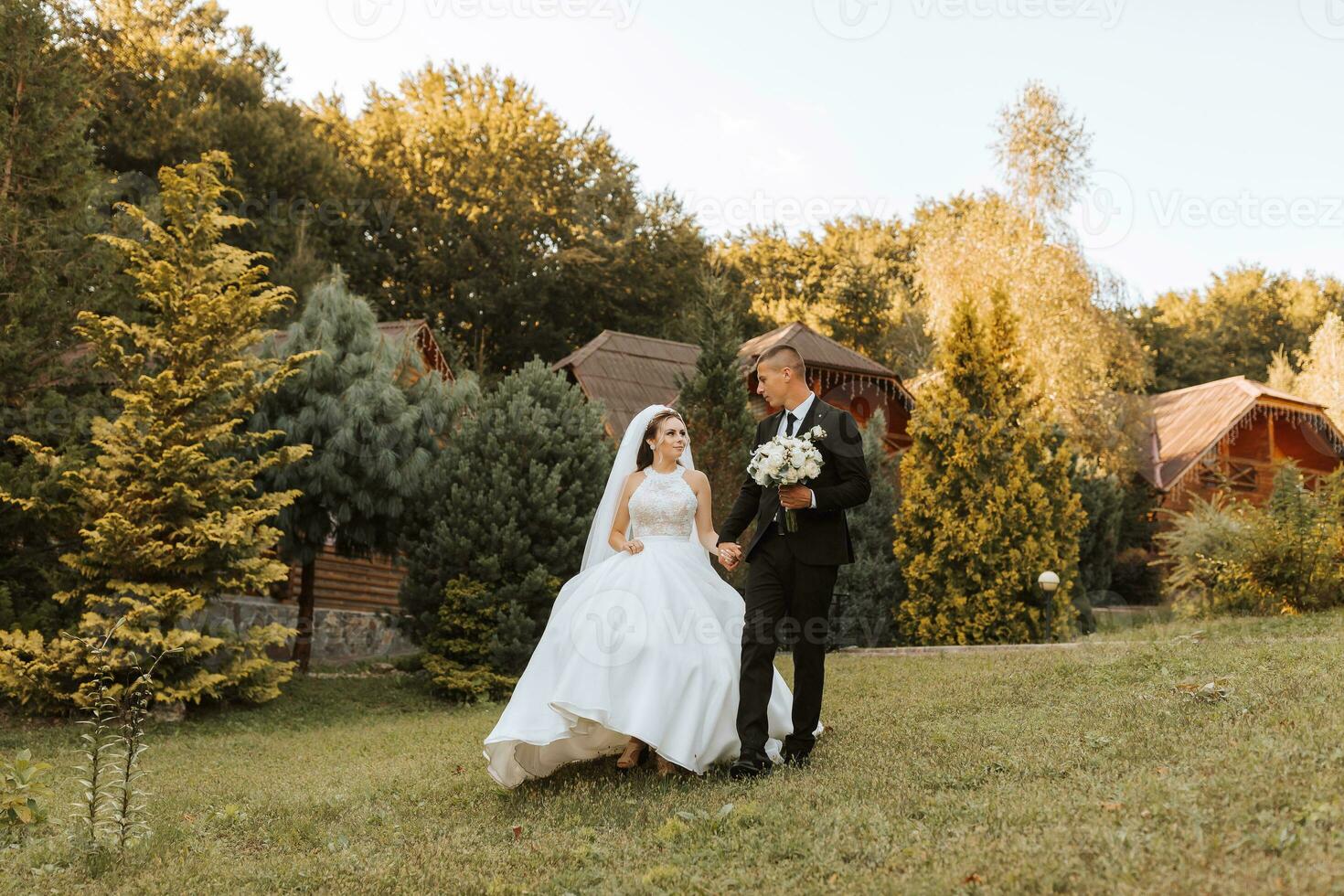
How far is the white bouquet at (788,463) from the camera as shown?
6590 millimetres

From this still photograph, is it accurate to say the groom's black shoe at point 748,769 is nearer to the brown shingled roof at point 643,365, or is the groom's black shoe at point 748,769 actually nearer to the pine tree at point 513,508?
the pine tree at point 513,508

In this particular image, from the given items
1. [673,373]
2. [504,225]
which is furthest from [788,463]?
[504,225]

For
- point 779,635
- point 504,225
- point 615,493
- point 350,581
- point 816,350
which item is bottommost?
point 350,581

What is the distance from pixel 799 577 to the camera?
6.81 m

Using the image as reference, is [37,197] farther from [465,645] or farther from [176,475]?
[465,645]

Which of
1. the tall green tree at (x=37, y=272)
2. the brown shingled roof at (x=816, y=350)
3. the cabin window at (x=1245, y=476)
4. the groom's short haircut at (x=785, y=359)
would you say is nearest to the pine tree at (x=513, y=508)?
the tall green tree at (x=37, y=272)

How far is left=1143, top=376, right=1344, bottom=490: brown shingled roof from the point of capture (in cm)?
3228

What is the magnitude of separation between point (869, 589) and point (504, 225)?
20.1 metres

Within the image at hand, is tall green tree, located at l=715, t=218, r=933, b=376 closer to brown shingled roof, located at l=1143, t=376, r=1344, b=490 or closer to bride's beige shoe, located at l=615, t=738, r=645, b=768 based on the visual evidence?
brown shingled roof, located at l=1143, t=376, r=1344, b=490

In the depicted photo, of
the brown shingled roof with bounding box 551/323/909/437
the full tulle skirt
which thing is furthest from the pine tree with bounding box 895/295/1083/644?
the full tulle skirt

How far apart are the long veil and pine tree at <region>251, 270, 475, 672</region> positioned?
8.51 metres

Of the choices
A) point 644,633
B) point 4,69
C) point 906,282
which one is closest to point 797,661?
point 644,633

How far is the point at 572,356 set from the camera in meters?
27.4

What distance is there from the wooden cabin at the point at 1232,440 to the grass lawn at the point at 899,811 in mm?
24755
